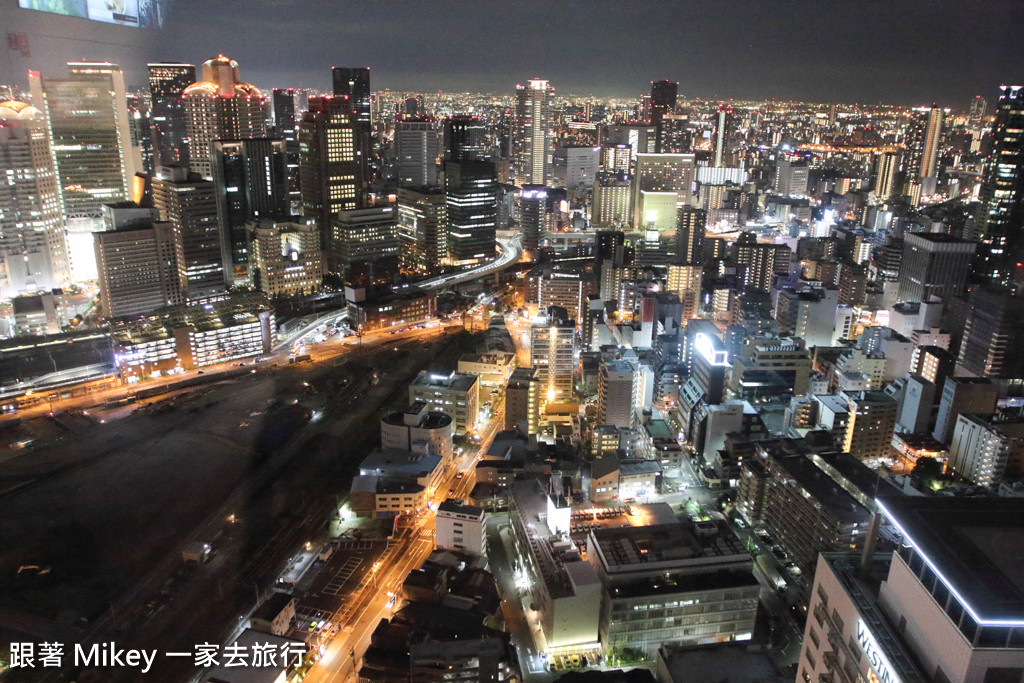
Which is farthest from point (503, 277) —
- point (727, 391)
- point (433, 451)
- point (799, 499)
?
point (799, 499)

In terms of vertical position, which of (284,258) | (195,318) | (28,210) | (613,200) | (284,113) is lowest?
(195,318)

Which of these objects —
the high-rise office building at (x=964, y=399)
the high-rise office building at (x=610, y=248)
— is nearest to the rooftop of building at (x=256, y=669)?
the high-rise office building at (x=964, y=399)

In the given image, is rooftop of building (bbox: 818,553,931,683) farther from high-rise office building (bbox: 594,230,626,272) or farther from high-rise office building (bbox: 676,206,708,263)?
high-rise office building (bbox: 676,206,708,263)

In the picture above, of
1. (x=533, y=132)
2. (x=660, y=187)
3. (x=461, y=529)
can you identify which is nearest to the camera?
(x=461, y=529)

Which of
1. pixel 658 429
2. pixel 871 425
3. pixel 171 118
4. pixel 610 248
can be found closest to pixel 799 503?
pixel 658 429

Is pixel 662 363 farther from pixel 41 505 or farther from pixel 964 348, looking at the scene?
pixel 41 505

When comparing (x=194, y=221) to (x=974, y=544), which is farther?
(x=194, y=221)

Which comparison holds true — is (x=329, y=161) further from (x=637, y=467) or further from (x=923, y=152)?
(x=923, y=152)
